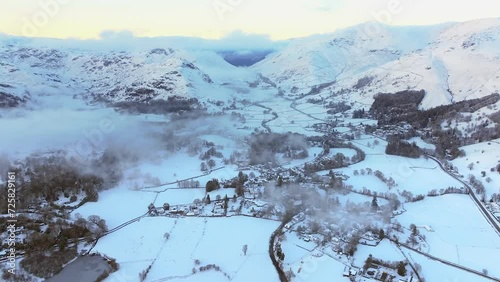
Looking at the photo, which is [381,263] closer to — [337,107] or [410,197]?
[410,197]

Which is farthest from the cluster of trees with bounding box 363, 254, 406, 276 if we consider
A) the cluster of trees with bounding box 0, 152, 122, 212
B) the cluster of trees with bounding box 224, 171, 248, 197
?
the cluster of trees with bounding box 0, 152, 122, 212

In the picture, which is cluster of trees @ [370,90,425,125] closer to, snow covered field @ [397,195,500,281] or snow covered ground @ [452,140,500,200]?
snow covered ground @ [452,140,500,200]

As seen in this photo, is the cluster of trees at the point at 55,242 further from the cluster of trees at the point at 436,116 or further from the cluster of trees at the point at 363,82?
the cluster of trees at the point at 363,82

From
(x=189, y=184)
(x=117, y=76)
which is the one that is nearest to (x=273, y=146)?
(x=189, y=184)

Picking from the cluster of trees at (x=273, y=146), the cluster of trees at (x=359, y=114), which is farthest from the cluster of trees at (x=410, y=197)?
the cluster of trees at (x=359, y=114)

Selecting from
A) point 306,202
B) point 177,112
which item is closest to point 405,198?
point 306,202
